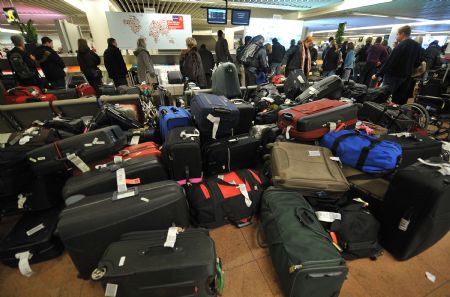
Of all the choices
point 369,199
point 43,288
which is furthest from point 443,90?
point 43,288

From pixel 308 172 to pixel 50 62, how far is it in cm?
533

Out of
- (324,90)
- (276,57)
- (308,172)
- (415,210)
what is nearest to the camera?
(415,210)

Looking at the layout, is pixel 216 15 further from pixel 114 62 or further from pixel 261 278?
pixel 261 278

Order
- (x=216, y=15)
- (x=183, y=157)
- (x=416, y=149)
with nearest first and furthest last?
1. (x=183, y=157)
2. (x=416, y=149)
3. (x=216, y=15)

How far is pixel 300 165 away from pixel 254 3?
9676 mm

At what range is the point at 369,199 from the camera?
160 cm

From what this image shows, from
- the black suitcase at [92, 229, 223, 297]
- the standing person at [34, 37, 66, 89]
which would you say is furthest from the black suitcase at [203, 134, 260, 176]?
the standing person at [34, 37, 66, 89]

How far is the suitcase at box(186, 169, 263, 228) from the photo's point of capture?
5.10 feet

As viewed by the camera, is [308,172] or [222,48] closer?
[308,172]

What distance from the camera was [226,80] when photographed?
2.97 metres

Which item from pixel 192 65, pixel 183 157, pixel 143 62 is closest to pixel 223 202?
pixel 183 157

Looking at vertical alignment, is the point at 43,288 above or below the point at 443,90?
below

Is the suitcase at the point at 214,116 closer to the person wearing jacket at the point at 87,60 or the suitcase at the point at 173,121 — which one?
the suitcase at the point at 173,121

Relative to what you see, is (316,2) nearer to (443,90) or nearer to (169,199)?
(443,90)
